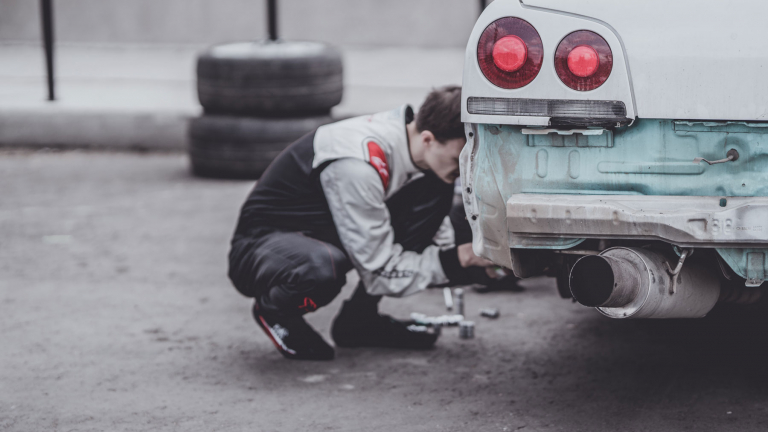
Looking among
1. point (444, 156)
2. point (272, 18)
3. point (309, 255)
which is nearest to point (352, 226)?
point (309, 255)

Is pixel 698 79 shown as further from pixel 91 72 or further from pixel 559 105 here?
pixel 91 72

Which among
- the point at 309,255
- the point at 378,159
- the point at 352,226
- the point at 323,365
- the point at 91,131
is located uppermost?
the point at 378,159

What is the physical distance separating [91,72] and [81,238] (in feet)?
22.7

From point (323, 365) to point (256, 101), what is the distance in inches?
139

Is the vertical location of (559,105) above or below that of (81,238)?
above

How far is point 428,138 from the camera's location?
3180mm

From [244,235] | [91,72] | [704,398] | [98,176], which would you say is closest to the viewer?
[704,398]

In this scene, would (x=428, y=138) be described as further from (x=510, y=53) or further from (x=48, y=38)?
(x=48, y=38)

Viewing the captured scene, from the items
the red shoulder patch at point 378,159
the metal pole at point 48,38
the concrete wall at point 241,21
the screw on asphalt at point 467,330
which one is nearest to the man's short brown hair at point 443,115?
the red shoulder patch at point 378,159

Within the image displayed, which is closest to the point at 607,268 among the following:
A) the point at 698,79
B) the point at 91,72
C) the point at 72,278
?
the point at 698,79

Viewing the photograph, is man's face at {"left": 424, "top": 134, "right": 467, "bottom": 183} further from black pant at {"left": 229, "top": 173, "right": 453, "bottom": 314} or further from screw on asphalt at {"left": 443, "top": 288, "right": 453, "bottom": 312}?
screw on asphalt at {"left": 443, "top": 288, "right": 453, "bottom": 312}

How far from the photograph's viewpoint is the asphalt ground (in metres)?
2.80

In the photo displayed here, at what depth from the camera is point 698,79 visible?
7.56 feet

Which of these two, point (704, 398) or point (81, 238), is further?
point (81, 238)
